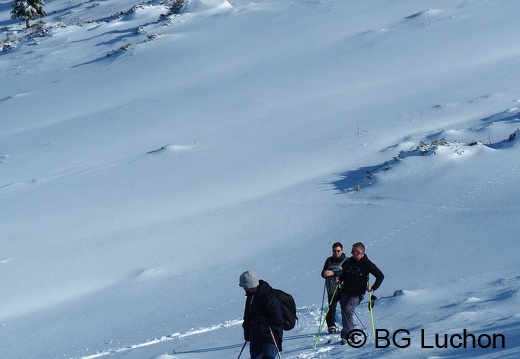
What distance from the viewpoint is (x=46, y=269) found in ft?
45.1

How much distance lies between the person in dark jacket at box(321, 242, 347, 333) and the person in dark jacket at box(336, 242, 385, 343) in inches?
13.7

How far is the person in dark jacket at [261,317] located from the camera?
21.7ft

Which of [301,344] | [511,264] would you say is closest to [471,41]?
[511,264]

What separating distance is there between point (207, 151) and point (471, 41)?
10021 millimetres

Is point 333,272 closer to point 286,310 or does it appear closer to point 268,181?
point 286,310

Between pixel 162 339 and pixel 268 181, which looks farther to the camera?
pixel 268 181

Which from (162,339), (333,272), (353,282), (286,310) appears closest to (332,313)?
(333,272)

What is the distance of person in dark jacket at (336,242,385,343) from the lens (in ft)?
25.9

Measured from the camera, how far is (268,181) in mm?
16156

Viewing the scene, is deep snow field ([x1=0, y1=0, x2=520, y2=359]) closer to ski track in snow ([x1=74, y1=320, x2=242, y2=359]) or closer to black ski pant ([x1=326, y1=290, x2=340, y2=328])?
ski track in snow ([x1=74, y1=320, x2=242, y2=359])

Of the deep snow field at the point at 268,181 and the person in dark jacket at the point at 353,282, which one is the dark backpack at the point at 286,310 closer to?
the deep snow field at the point at 268,181

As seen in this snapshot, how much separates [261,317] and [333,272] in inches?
78.2

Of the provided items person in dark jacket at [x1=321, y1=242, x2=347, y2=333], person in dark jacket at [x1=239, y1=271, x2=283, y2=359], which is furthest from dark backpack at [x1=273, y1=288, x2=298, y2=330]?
person in dark jacket at [x1=321, y1=242, x2=347, y2=333]

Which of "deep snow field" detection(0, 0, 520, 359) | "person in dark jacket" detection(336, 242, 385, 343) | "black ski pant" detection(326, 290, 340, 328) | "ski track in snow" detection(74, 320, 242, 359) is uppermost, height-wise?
"person in dark jacket" detection(336, 242, 385, 343)
